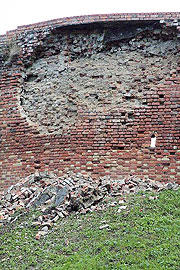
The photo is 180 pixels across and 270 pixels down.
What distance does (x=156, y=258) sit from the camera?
15.3ft

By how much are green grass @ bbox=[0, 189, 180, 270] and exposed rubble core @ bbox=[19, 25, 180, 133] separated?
7.99 feet

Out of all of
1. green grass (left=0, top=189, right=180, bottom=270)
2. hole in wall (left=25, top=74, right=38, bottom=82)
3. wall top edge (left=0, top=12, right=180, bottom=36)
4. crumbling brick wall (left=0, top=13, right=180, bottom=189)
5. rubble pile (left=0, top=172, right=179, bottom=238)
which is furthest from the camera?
hole in wall (left=25, top=74, right=38, bottom=82)

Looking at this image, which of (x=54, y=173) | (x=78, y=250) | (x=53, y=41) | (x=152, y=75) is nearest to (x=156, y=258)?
(x=78, y=250)

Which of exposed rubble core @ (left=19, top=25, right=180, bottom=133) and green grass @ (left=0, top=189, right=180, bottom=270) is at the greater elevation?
exposed rubble core @ (left=19, top=25, right=180, bottom=133)

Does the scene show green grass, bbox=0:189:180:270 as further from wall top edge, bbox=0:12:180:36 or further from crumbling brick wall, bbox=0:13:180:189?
wall top edge, bbox=0:12:180:36

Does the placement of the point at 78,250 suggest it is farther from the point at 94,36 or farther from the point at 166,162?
the point at 94,36

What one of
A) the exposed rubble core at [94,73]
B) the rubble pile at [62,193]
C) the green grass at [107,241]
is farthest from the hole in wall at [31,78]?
the green grass at [107,241]

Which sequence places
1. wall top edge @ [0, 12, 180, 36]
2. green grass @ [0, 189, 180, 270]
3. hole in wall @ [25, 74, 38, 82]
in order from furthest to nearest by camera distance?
1. hole in wall @ [25, 74, 38, 82]
2. wall top edge @ [0, 12, 180, 36]
3. green grass @ [0, 189, 180, 270]

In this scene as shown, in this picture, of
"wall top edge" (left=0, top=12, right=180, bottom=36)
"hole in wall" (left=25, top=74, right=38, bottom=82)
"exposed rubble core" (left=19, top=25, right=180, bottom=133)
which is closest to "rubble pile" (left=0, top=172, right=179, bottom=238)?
"exposed rubble core" (left=19, top=25, right=180, bottom=133)

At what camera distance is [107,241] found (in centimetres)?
513

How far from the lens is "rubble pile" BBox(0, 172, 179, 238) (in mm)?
6305

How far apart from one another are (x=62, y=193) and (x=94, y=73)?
292 centimetres

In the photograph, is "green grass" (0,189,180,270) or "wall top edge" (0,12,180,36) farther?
"wall top edge" (0,12,180,36)

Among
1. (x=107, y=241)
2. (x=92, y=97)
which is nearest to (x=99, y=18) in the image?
(x=92, y=97)
